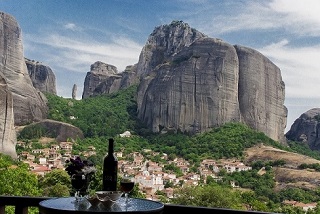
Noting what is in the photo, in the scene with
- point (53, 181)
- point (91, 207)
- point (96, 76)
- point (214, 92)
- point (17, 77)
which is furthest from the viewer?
point (96, 76)

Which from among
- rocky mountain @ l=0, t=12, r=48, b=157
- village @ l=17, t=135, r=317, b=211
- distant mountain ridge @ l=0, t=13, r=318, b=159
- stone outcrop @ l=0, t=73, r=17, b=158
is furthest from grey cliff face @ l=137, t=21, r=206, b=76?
stone outcrop @ l=0, t=73, r=17, b=158

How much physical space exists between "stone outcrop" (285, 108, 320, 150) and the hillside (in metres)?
19.8

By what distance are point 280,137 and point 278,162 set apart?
1853cm

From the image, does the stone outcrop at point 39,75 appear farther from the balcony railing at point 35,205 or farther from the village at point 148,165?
the balcony railing at point 35,205

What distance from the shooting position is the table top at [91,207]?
180cm

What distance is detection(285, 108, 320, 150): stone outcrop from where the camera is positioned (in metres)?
62.9

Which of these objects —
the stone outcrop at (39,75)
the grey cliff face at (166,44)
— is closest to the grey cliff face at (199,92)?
the grey cliff face at (166,44)

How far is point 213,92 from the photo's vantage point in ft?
176

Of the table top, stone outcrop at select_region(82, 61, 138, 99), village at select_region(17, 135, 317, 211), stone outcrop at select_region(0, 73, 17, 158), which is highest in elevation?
stone outcrop at select_region(82, 61, 138, 99)

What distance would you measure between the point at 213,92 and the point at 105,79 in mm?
30962

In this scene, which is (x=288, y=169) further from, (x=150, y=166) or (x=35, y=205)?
(x=35, y=205)

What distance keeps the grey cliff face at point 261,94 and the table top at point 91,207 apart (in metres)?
53.3

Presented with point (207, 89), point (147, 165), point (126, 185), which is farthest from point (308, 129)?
point (126, 185)

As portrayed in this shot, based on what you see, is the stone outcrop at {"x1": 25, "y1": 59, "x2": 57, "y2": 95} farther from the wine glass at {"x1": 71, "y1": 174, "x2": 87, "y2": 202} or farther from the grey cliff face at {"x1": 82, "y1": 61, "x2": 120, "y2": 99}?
the wine glass at {"x1": 71, "y1": 174, "x2": 87, "y2": 202}
